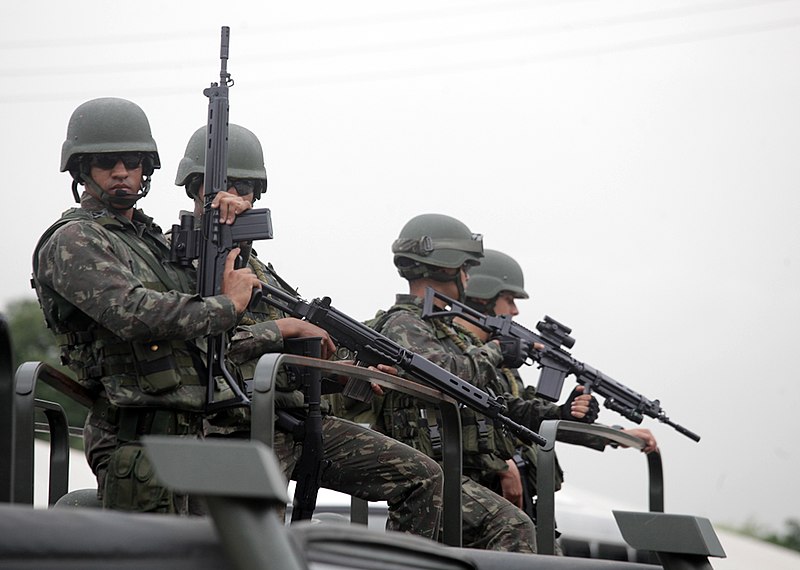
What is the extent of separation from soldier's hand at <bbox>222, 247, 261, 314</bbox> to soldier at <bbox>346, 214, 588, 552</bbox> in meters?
1.86

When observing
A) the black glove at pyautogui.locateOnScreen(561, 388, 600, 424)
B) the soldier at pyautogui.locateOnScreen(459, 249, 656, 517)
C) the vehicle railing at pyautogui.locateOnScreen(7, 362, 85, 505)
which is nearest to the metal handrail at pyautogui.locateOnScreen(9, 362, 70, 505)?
the vehicle railing at pyautogui.locateOnScreen(7, 362, 85, 505)

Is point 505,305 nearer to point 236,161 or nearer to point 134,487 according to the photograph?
point 236,161

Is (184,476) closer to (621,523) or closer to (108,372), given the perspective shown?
(621,523)

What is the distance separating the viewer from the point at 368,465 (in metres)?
4.72

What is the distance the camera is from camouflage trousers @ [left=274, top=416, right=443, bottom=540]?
15.5 ft

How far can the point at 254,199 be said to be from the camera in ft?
17.9

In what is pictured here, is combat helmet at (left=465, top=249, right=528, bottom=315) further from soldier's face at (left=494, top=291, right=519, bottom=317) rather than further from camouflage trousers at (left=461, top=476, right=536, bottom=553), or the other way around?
camouflage trousers at (left=461, top=476, right=536, bottom=553)

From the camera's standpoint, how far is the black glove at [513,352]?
709 cm

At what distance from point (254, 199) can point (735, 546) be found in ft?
63.0

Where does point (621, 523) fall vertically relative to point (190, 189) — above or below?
below

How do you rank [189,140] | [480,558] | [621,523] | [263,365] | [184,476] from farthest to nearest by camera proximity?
1. [189,140]
2. [263,365]
3. [480,558]
4. [621,523]
5. [184,476]

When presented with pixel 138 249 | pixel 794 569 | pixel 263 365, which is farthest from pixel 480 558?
pixel 794 569

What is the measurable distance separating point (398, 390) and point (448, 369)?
6.52 ft

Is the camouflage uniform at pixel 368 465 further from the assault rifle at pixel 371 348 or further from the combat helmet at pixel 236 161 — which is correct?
the combat helmet at pixel 236 161
